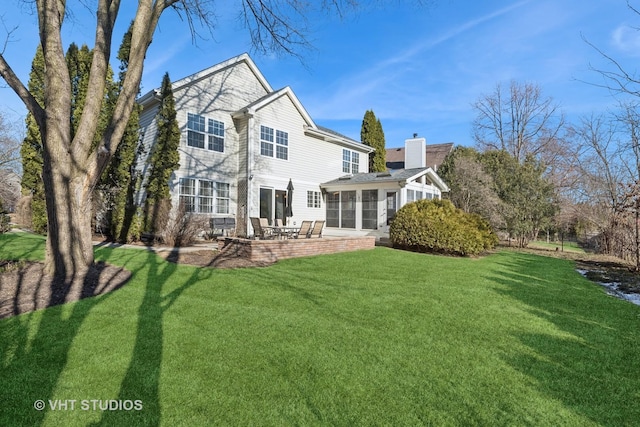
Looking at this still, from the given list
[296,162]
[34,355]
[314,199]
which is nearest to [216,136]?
[296,162]

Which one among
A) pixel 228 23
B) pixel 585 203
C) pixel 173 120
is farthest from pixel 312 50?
pixel 585 203

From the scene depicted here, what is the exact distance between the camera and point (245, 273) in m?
7.25

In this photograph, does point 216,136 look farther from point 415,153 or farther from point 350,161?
point 415,153

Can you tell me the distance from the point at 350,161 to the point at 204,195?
31.2ft

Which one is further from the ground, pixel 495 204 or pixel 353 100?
pixel 353 100

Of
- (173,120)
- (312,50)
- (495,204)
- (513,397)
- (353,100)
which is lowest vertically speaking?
(513,397)

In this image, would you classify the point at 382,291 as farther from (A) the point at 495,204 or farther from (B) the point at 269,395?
(A) the point at 495,204

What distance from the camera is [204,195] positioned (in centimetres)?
1448

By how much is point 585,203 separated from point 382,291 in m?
18.0

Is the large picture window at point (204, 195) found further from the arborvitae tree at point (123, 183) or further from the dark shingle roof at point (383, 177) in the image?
the dark shingle roof at point (383, 177)

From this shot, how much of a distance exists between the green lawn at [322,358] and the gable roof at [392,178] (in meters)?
9.45

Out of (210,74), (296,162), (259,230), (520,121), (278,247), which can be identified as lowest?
(278,247)

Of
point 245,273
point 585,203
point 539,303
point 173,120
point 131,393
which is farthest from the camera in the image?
point 585,203

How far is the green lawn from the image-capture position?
2492 millimetres
